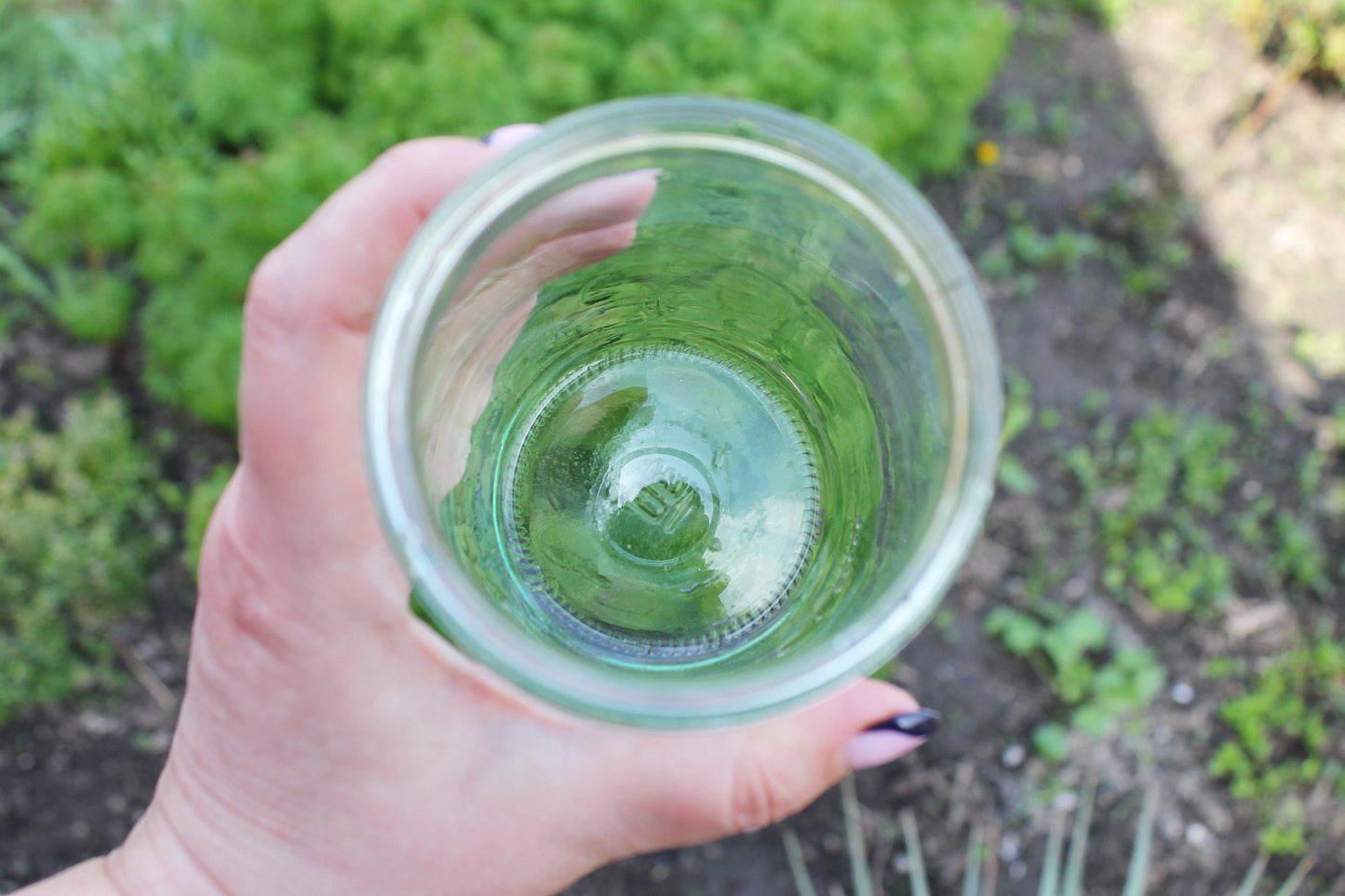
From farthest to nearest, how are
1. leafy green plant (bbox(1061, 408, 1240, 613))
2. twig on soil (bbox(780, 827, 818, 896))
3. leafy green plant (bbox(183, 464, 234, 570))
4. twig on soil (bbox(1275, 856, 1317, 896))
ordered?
leafy green plant (bbox(1061, 408, 1240, 613)) < twig on soil (bbox(1275, 856, 1317, 896)) < twig on soil (bbox(780, 827, 818, 896)) < leafy green plant (bbox(183, 464, 234, 570))

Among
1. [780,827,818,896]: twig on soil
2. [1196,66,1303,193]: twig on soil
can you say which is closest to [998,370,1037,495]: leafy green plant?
[1196,66,1303,193]: twig on soil

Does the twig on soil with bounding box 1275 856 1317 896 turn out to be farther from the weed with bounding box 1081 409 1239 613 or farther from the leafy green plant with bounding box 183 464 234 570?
the leafy green plant with bounding box 183 464 234 570

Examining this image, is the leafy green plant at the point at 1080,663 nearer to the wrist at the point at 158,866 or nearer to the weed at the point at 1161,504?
the weed at the point at 1161,504

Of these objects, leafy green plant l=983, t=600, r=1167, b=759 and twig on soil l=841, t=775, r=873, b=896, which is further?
leafy green plant l=983, t=600, r=1167, b=759

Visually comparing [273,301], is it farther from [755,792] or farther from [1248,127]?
[1248,127]

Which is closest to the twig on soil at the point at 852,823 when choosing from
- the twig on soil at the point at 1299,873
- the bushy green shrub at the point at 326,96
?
the twig on soil at the point at 1299,873

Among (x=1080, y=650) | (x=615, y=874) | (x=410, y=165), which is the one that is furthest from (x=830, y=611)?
(x=1080, y=650)
